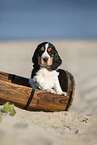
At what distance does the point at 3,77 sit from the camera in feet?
16.3

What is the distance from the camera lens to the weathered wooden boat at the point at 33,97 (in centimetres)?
366

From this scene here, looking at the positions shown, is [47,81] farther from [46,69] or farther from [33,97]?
[33,97]

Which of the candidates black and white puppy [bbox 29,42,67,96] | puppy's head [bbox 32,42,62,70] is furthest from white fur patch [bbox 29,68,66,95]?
puppy's head [bbox 32,42,62,70]

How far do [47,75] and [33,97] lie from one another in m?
0.59

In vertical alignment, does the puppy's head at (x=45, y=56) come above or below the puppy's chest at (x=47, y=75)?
above

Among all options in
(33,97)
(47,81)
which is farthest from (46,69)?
(33,97)

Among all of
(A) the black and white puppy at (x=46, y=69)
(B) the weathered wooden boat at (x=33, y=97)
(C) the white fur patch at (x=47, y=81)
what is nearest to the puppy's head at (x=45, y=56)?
(A) the black and white puppy at (x=46, y=69)

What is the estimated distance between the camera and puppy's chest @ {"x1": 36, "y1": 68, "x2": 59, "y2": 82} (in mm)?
4109

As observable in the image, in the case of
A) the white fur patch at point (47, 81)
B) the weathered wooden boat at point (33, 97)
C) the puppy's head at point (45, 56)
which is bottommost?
the weathered wooden boat at point (33, 97)

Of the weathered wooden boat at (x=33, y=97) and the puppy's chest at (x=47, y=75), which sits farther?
the puppy's chest at (x=47, y=75)

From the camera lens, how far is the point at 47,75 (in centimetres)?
416

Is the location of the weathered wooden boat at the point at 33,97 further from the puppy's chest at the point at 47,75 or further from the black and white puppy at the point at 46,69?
the puppy's chest at the point at 47,75

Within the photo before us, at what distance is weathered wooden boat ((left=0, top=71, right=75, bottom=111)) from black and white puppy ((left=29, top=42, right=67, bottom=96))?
0.15 m

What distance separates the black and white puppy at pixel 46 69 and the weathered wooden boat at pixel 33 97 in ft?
0.49
